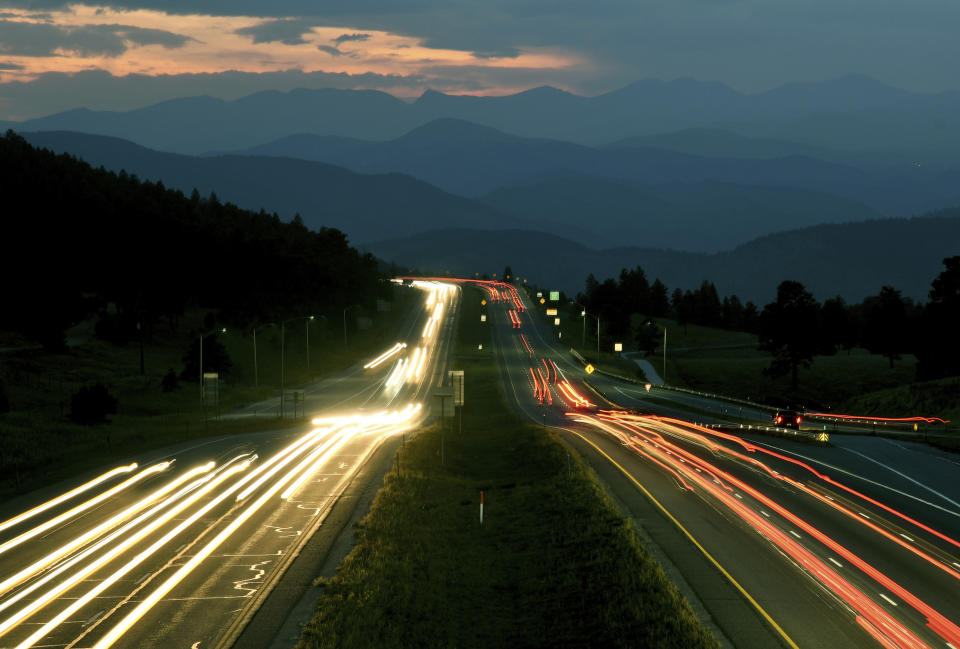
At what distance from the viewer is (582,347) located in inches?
6038

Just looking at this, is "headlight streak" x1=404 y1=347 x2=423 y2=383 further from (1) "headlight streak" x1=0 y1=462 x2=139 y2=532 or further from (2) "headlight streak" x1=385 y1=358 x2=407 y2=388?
(1) "headlight streak" x1=0 y1=462 x2=139 y2=532

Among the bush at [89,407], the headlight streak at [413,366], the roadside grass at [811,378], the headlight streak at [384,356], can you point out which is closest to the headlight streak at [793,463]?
the bush at [89,407]

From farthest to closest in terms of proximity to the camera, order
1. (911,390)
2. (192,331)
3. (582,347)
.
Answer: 1. (582,347)
2. (192,331)
3. (911,390)

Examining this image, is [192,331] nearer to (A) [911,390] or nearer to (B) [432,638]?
(A) [911,390]

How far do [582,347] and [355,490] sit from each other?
11487 centimetres

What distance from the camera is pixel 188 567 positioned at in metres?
27.2

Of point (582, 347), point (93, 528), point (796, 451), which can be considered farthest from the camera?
point (582, 347)

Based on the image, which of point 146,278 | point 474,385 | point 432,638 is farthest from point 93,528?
point 146,278

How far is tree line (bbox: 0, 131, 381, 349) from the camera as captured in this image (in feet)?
360

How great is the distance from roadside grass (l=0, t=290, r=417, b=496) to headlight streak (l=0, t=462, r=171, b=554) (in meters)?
3.58

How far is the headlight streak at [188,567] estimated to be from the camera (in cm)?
2137

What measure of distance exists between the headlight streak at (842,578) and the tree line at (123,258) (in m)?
80.6

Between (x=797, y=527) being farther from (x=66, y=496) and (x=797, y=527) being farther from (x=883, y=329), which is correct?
(x=883, y=329)

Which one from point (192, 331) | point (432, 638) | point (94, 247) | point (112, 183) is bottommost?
point (432, 638)
